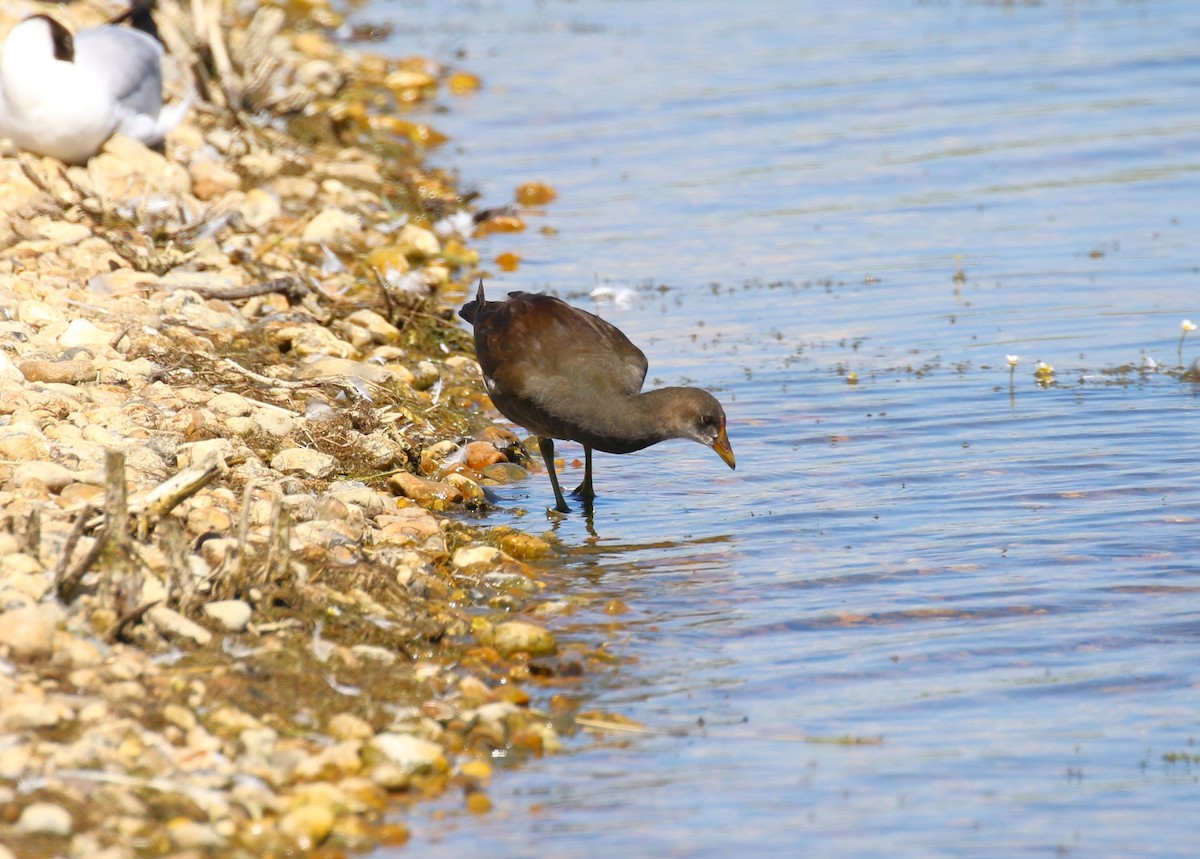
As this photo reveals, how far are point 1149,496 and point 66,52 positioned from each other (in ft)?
23.9

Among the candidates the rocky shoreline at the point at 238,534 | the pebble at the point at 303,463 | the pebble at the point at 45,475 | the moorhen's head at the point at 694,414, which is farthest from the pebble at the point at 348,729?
the moorhen's head at the point at 694,414

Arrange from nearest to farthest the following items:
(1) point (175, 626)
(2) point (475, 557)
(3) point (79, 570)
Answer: (3) point (79, 570) → (1) point (175, 626) → (2) point (475, 557)

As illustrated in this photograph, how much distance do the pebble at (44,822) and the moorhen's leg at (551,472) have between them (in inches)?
151

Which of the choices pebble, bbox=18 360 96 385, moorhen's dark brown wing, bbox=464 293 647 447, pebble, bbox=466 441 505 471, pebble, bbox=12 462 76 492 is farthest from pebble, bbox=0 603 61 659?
pebble, bbox=466 441 505 471

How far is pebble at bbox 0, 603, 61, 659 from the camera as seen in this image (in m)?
5.02

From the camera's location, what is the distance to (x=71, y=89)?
34.6ft

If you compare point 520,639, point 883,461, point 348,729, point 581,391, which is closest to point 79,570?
point 348,729

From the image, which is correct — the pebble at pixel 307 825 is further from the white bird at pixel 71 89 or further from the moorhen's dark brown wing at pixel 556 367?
the white bird at pixel 71 89

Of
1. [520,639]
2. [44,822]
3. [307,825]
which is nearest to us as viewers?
[44,822]

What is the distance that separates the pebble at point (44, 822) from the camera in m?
4.30

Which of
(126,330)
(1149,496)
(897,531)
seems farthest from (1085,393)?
(126,330)

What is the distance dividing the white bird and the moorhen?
4153 millimetres

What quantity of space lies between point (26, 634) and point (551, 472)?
3.40 m

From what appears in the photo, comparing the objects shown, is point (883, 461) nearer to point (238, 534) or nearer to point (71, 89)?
point (238, 534)
